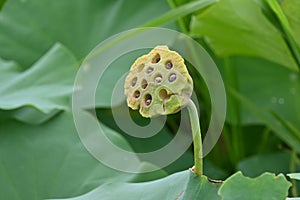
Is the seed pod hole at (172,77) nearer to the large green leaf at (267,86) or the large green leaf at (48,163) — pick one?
the large green leaf at (48,163)

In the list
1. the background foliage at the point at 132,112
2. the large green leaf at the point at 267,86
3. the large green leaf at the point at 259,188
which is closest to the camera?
the large green leaf at the point at 259,188

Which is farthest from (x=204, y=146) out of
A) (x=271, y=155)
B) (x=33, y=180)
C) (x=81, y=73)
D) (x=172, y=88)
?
(x=172, y=88)

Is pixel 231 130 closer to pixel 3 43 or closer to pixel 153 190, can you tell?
pixel 3 43

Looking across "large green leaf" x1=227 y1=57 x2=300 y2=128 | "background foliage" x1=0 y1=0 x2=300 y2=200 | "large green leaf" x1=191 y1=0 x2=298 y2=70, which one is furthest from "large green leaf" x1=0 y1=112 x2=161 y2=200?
"large green leaf" x1=227 y1=57 x2=300 y2=128

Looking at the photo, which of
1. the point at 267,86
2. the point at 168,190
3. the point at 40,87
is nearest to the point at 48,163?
the point at 40,87

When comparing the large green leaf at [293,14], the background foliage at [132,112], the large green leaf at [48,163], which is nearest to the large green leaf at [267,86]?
the background foliage at [132,112]
